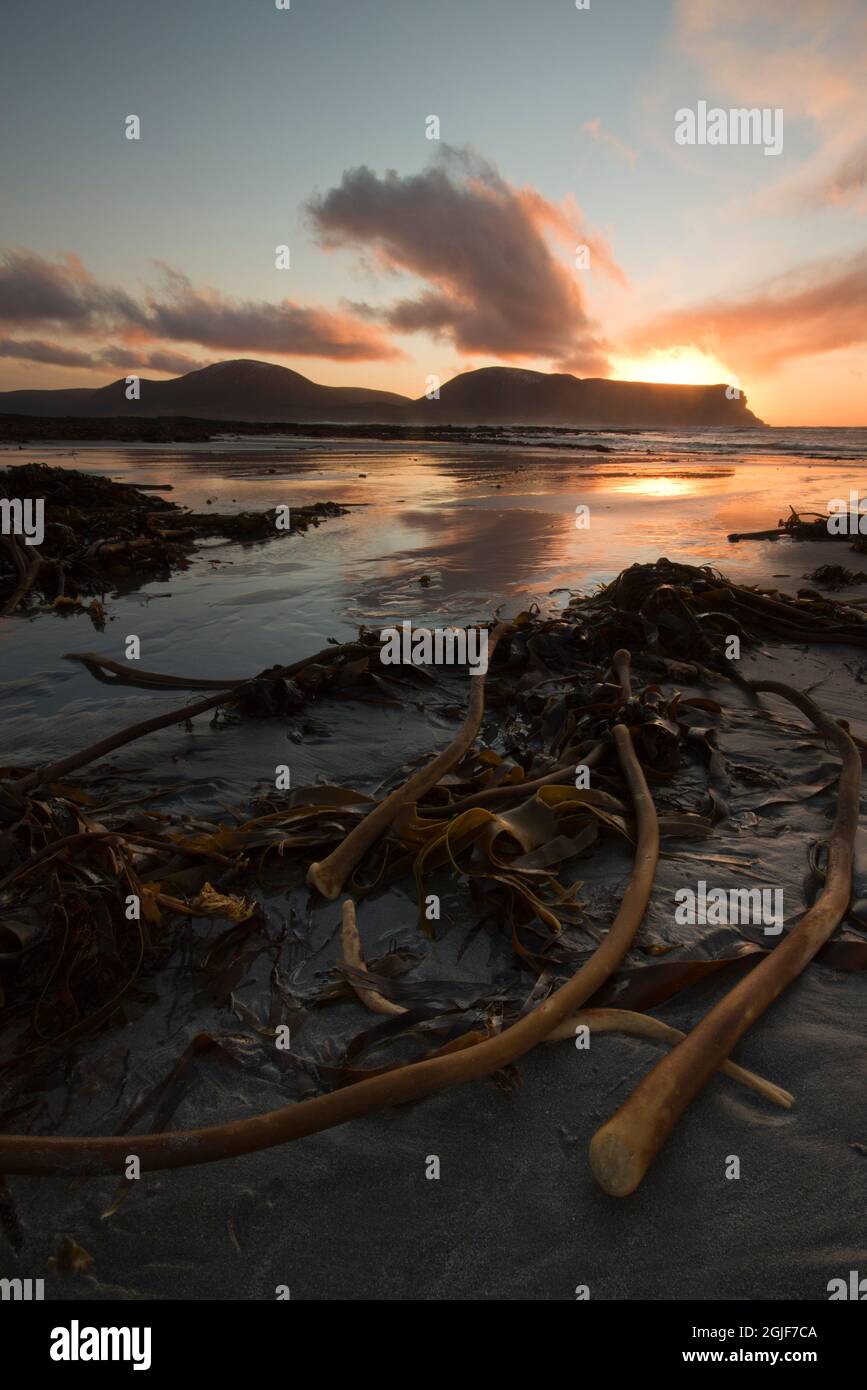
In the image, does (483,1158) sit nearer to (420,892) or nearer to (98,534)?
(420,892)

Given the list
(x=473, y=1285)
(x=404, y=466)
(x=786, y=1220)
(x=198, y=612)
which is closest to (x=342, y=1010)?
(x=473, y=1285)

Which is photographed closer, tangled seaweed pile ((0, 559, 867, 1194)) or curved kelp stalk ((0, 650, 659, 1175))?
curved kelp stalk ((0, 650, 659, 1175))

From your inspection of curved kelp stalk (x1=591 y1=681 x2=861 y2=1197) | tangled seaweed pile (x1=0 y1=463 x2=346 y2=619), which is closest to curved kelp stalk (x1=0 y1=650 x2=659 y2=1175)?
curved kelp stalk (x1=591 y1=681 x2=861 y2=1197)

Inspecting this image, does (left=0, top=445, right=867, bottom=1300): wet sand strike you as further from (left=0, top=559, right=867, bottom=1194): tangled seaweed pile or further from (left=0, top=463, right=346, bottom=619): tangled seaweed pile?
(left=0, top=463, right=346, bottom=619): tangled seaweed pile

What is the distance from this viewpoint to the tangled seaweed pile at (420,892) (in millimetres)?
1293

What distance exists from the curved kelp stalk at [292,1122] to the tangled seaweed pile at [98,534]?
479cm

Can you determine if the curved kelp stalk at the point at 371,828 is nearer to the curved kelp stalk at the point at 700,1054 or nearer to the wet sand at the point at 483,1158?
the wet sand at the point at 483,1158

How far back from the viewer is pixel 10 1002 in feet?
5.28

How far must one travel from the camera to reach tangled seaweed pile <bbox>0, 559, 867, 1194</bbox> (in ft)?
4.24

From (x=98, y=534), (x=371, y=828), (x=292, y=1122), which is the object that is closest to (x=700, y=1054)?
(x=292, y=1122)

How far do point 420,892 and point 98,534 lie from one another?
24.3ft

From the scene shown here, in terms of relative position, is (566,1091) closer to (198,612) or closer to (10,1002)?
(10,1002)

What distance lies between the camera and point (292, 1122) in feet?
4.04
